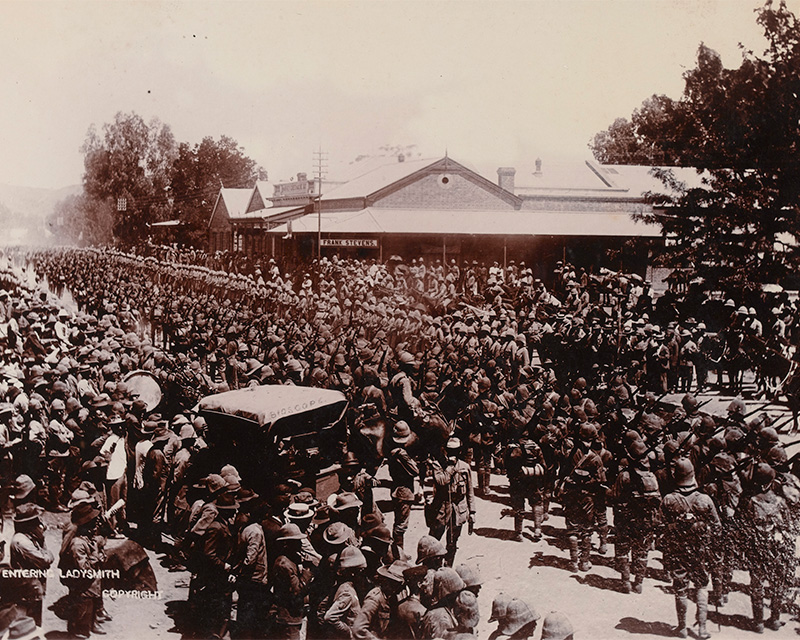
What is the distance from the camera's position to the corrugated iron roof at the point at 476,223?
53.5 feet

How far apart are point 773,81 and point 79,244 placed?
14.0 meters

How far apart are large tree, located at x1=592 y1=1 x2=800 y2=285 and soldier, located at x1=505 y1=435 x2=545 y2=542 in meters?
3.61

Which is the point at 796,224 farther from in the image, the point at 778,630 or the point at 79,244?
the point at 79,244

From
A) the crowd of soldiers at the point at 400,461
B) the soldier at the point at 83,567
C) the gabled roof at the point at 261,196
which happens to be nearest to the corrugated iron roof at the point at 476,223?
the gabled roof at the point at 261,196

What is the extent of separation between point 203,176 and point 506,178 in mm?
9451

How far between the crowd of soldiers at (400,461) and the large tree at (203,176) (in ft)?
7.85

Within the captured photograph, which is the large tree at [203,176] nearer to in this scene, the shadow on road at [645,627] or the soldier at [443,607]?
the soldier at [443,607]

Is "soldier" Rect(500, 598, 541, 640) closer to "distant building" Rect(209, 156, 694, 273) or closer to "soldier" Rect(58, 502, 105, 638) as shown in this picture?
"soldier" Rect(58, 502, 105, 638)

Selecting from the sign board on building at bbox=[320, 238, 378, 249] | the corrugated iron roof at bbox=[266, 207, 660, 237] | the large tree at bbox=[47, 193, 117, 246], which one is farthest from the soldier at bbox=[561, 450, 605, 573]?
the sign board on building at bbox=[320, 238, 378, 249]

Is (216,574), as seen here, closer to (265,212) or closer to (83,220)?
(83,220)

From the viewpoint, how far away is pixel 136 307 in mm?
14266

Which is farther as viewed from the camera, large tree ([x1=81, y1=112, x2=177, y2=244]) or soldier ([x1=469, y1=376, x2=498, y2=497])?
large tree ([x1=81, y1=112, x2=177, y2=244])

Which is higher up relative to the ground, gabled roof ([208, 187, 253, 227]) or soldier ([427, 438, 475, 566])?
gabled roof ([208, 187, 253, 227])

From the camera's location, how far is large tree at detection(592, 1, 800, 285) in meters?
7.14
